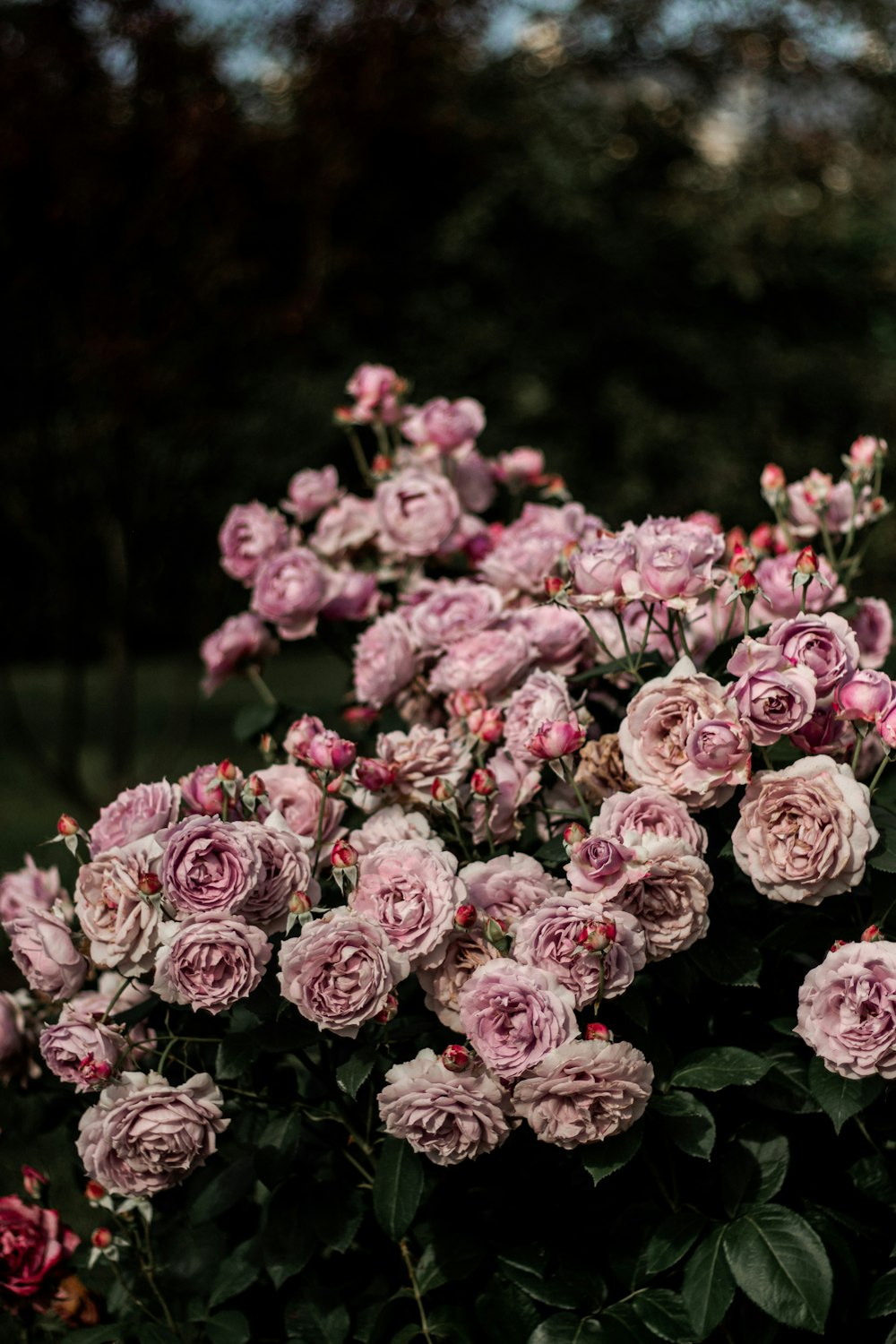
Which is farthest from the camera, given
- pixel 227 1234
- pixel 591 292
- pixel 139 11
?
pixel 591 292

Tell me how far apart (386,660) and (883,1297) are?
0.93 meters

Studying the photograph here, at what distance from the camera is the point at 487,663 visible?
1773mm

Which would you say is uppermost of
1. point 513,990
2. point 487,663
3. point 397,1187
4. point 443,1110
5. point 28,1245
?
point 487,663

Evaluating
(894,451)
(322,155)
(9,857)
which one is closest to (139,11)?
(322,155)

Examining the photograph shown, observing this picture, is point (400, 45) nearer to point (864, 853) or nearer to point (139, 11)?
point (139, 11)

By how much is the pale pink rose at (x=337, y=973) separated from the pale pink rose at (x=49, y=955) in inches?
11.5

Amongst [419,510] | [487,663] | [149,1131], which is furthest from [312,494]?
[149,1131]

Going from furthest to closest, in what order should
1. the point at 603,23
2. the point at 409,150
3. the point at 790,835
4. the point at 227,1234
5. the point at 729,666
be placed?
the point at 603,23 → the point at 409,150 → the point at 227,1234 → the point at 729,666 → the point at 790,835

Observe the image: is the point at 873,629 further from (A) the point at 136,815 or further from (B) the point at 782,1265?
(A) the point at 136,815

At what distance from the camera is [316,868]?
1.57 metres

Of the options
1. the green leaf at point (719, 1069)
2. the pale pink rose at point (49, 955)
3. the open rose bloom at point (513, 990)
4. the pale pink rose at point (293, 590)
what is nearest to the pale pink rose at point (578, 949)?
the open rose bloom at point (513, 990)

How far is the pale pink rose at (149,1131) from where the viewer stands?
1421 millimetres

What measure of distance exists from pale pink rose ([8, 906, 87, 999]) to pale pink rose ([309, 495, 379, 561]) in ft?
2.68

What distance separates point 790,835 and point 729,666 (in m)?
0.20
